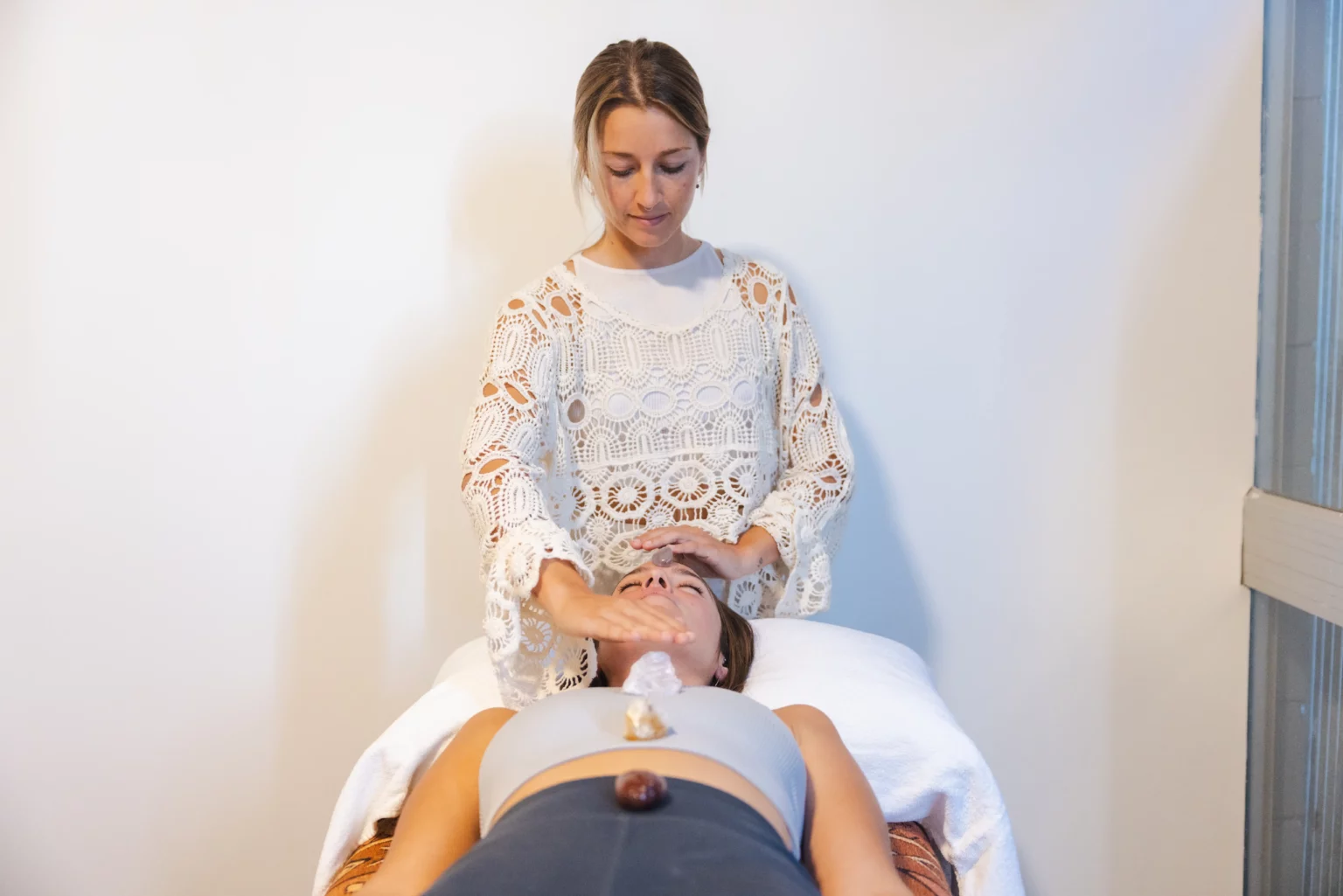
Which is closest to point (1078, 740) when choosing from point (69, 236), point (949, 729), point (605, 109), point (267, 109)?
point (949, 729)

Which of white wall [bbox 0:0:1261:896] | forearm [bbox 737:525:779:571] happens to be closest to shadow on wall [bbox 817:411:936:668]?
white wall [bbox 0:0:1261:896]

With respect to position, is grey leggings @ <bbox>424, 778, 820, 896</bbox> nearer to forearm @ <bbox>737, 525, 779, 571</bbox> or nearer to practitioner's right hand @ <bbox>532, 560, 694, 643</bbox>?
practitioner's right hand @ <bbox>532, 560, 694, 643</bbox>

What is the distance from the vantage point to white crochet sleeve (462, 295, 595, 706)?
1454mm

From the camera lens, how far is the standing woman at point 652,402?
1.61m

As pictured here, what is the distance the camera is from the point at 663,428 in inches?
68.9

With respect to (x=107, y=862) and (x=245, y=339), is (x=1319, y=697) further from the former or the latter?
(x=107, y=862)

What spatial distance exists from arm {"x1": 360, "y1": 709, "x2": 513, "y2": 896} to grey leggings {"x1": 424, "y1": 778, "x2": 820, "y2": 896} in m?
0.15

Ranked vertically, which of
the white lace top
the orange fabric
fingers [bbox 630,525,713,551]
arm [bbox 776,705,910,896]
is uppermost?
the white lace top

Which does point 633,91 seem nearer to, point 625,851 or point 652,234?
point 652,234

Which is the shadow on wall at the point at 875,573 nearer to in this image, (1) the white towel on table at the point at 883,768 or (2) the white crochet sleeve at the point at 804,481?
(2) the white crochet sleeve at the point at 804,481

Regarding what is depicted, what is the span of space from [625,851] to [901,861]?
1.56ft

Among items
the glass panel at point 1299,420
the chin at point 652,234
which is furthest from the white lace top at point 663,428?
the glass panel at point 1299,420

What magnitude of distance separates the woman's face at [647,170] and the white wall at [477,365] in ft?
1.43

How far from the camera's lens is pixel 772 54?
207 cm
